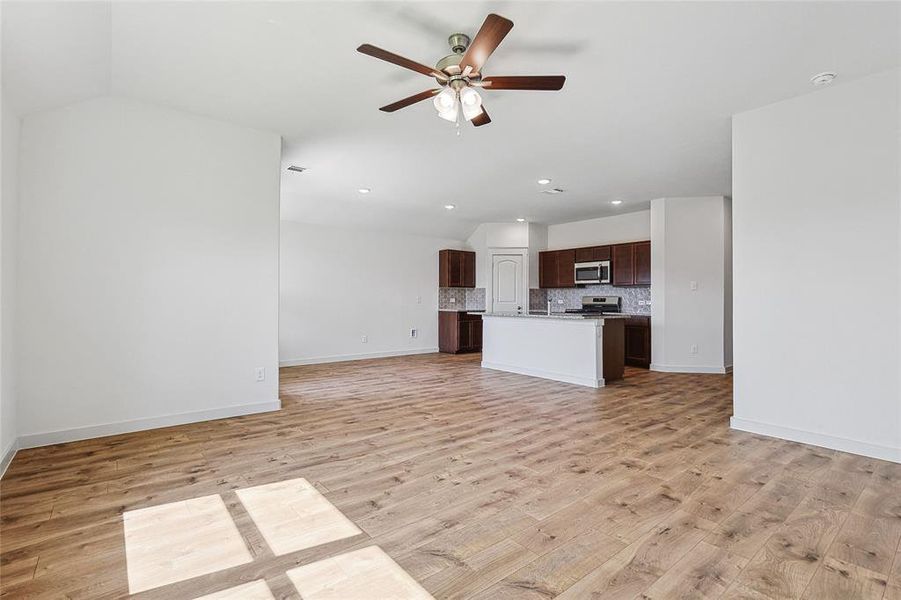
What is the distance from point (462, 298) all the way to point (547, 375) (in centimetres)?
411

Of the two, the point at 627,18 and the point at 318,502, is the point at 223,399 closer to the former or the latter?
the point at 318,502

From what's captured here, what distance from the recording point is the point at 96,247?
337 centimetres

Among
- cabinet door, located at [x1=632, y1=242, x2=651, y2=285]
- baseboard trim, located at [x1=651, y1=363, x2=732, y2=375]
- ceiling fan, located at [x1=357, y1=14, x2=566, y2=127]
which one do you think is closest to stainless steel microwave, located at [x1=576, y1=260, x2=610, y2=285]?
cabinet door, located at [x1=632, y1=242, x2=651, y2=285]

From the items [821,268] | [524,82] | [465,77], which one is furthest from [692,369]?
[465,77]

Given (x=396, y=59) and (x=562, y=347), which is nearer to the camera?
(x=396, y=59)

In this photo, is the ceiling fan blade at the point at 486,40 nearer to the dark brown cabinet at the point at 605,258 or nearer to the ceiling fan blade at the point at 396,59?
the ceiling fan blade at the point at 396,59

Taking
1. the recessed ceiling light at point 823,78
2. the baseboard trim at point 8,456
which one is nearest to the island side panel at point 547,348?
the recessed ceiling light at point 823,78

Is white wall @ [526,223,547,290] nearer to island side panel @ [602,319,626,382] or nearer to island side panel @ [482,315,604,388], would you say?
island side panel @ [482,315,604,388]

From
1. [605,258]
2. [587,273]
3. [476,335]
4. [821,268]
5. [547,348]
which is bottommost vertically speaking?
[476,335]

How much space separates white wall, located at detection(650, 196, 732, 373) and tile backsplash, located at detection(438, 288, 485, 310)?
3980 mm

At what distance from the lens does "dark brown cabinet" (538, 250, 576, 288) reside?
8.25m

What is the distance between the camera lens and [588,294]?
27.2ft

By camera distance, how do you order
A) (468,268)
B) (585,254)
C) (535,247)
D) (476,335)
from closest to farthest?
1. (585,254)
2. (535,247)
3. (476,335)
4. (468,268)

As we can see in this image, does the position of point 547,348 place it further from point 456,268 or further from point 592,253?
point 456,268
